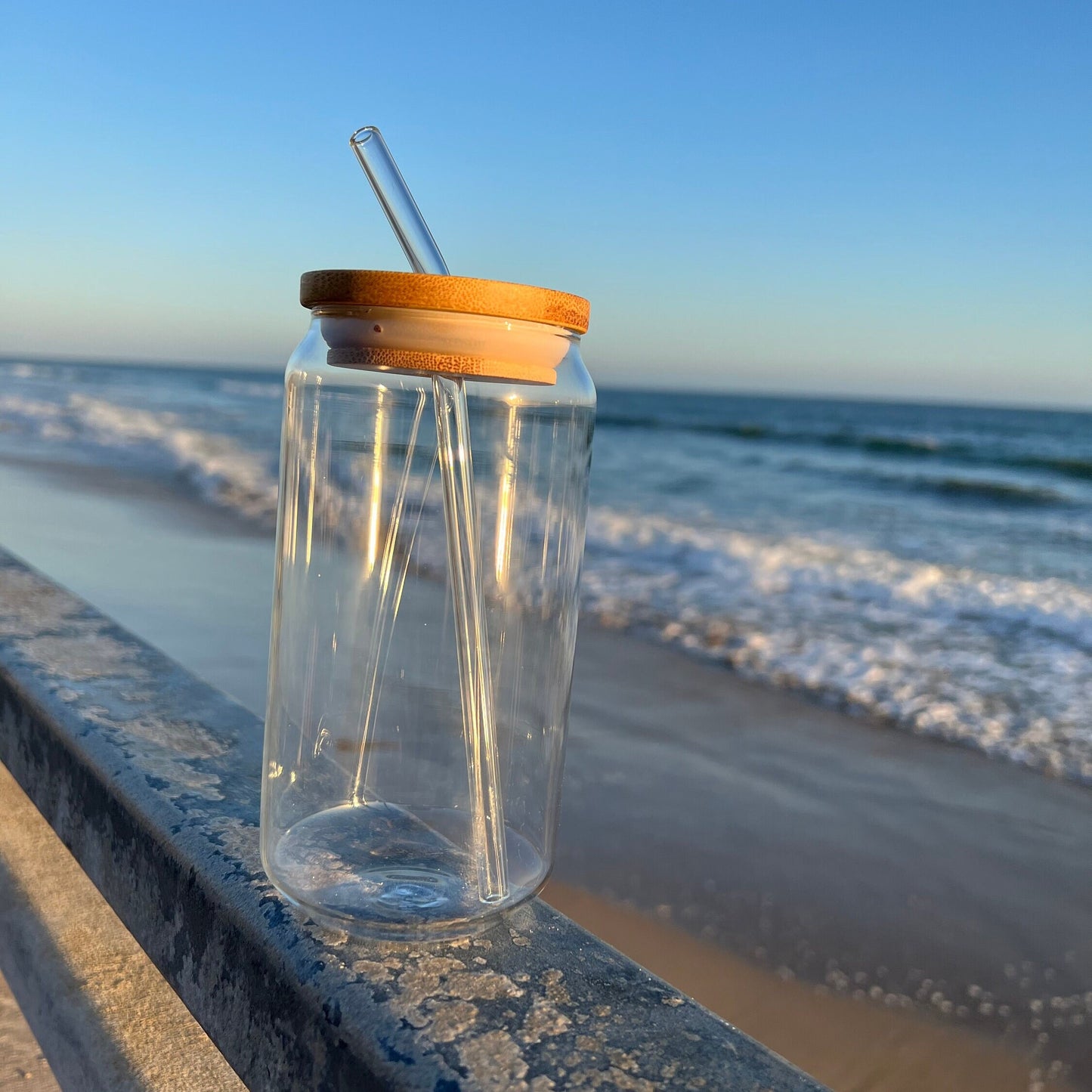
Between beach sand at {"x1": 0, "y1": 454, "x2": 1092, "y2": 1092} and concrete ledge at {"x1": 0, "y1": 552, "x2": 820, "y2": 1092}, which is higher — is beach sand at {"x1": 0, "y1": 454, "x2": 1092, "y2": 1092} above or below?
below

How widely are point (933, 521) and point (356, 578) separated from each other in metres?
8.93

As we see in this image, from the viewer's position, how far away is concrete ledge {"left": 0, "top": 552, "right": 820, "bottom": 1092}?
0.52 meters

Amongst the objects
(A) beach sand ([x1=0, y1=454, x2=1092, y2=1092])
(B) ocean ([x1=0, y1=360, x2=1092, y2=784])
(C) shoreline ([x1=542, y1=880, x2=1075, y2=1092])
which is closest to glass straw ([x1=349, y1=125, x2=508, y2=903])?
(C) shoreline ([x1=542, y1=880, x2=1075, y2=1092])

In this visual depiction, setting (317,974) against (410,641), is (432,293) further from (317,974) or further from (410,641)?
(317,974)

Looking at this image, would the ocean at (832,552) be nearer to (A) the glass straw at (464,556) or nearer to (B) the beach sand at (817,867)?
(B) the beach sand at (817,867)

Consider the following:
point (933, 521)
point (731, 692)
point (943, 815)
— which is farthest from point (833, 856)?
point (933, 521)

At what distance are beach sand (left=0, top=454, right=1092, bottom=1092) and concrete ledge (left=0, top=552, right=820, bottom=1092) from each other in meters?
1.11

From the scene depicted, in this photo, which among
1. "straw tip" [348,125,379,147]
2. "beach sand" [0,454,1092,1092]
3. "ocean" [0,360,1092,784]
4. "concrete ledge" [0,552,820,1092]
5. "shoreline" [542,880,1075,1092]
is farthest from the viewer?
"ocean" [0,360,1092,784]

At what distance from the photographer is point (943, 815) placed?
7.96ft

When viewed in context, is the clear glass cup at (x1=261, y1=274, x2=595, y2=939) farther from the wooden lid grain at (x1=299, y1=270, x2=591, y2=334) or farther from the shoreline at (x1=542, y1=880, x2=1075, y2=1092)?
the shoreline at (x1=542, y1=880, x2=1075, y2=1092)

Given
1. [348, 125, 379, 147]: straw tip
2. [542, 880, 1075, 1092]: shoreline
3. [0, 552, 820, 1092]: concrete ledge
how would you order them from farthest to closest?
[542, 880, 1075, 1092]: shoreline, [348, 125, 379, 147]: straw tip, [0, 552, 820, 1092]: concrete ledge

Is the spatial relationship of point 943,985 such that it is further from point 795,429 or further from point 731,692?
point 795,429

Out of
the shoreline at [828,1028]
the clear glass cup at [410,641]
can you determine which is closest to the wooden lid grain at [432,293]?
the clear glass cup at [410,641]

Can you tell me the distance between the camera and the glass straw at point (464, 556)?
614 mm
